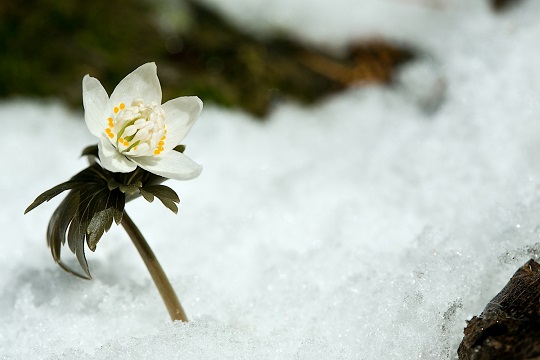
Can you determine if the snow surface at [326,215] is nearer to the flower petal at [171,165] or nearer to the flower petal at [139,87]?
the flower petal at [171,165]

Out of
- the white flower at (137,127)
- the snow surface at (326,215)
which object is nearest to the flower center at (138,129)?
the white flower at (137,127)

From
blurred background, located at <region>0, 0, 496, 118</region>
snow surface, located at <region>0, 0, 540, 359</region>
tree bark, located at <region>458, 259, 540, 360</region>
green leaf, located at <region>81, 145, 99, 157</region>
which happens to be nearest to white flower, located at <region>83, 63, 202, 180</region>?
green leaf, located at <region>81, 145, 99, 157</region>

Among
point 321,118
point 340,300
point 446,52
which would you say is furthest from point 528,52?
point 340,300

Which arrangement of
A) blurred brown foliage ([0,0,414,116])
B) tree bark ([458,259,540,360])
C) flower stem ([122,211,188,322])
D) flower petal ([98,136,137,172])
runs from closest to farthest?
1. tree bark ([458,259,540,360])
2. flower petal ([98,136,137,172])
3. flower stem ([122,211,188,322])
4. blurred brown foliage ([0,0,414,116])

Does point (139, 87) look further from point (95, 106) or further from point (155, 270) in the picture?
point (155, 270)

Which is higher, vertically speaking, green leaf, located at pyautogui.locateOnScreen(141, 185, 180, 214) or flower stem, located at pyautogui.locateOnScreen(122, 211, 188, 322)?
green leaf, located at pyautogui.locateOnScreen(141, 185, 180, 214)

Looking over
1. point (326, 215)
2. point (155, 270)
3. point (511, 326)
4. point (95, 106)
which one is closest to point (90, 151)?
point (95, 106)

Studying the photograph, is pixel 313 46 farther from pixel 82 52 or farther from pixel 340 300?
pixel 340 300

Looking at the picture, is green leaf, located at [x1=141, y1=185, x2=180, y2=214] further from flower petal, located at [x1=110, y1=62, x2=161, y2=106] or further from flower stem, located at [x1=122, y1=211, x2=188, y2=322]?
flower petal, located at [x1=110, y1=62, x2=161, y2=106]
